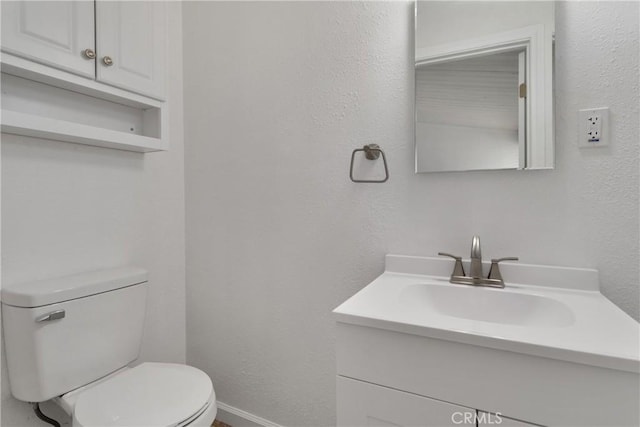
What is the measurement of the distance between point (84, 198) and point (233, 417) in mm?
1226

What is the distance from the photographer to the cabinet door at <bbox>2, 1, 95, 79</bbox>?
0.99 metres

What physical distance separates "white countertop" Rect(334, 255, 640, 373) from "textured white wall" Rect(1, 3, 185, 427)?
43.8 inches

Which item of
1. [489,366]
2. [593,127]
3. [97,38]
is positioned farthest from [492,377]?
[97,38]

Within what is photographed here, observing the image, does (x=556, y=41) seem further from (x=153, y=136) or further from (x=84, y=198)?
(x=84, y=198)

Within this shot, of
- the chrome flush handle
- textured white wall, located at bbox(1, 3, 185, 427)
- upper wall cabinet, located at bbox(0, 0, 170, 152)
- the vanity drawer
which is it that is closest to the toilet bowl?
textured white wall, located at bbox(1, 3, 185, 427)

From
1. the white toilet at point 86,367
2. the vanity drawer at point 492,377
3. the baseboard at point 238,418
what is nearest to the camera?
the vanity drawer at point 492,377

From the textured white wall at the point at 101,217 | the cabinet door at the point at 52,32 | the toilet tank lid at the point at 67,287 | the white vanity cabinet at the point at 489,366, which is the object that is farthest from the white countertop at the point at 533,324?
the cabinet door at the point at 52,32

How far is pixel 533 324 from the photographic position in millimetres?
901

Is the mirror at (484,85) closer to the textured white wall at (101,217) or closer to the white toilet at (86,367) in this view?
the white toilet at (86,367)

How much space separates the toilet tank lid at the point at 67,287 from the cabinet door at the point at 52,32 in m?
0.75

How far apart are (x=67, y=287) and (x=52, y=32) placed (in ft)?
2.81

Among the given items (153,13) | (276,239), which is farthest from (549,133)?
(153,13)

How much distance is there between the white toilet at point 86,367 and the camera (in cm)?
101

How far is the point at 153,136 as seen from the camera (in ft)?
4.92
